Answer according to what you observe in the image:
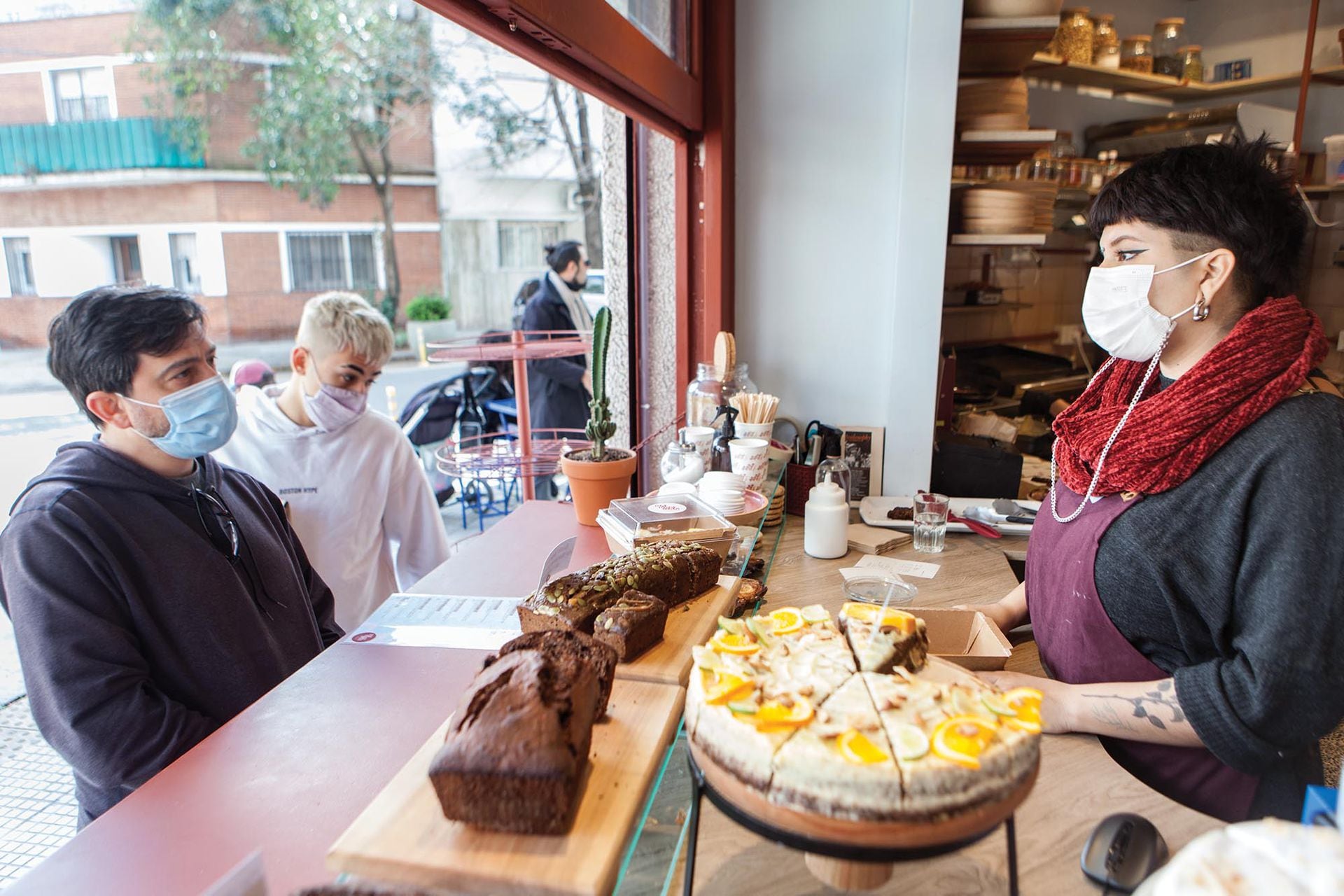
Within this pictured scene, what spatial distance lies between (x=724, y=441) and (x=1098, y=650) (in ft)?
3.89

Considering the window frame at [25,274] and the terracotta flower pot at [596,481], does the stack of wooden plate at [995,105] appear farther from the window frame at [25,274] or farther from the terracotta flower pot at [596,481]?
the window frame at [25,274]

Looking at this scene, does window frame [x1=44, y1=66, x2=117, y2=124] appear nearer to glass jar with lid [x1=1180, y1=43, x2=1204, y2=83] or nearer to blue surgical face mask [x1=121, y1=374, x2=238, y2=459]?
blue surgical face mask [x1=121, y1=374, x2=238, y2=459]

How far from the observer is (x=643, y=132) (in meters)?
3.43

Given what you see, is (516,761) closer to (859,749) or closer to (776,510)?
(859,749)

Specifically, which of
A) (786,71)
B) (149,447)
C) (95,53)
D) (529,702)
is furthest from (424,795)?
(95,53)

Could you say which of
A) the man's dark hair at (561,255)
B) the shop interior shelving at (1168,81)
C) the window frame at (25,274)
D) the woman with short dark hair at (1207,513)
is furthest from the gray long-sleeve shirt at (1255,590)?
the window frame at (25,274)

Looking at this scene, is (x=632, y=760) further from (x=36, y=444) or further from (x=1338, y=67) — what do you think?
(x=36, y=444)

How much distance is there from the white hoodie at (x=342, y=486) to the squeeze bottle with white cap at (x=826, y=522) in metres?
1.51

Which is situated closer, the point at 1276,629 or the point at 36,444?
the point at 1276,629

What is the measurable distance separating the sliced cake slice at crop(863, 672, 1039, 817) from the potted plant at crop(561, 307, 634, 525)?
1.38m

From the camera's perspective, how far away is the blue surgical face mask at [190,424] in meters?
1.88

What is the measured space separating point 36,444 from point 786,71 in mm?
5846

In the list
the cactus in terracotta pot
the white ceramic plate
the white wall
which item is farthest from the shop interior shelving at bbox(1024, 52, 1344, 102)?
the cactus in terracotta pot

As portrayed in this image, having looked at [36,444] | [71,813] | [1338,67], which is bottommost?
[71,813]
